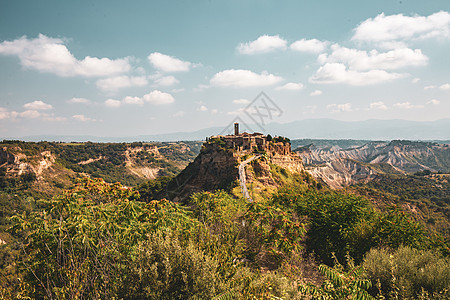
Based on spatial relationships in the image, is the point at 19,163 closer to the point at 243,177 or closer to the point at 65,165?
the point at 65,165

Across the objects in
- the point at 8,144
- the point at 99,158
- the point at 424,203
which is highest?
the point at 8,144

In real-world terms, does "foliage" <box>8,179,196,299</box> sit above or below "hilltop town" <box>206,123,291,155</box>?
below

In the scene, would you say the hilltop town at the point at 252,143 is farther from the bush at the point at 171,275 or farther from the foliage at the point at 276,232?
the bush at the point at 171,275

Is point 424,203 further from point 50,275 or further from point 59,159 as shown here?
point 59,159

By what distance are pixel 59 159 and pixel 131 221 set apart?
180951mm

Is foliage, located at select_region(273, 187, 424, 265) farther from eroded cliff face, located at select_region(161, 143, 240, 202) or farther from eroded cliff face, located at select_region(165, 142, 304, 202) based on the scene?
eroded cliff face, located at select_region(161, 143, 240, 202)

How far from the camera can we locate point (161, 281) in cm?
568

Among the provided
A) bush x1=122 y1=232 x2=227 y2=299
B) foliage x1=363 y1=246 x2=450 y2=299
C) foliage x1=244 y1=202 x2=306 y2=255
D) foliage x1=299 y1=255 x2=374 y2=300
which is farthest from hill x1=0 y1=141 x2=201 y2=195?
foliage x1=299 y1=255 x2=374 y2=300

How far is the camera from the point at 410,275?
7629mm

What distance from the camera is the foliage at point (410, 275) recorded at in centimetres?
671

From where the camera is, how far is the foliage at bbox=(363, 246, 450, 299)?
6.71m

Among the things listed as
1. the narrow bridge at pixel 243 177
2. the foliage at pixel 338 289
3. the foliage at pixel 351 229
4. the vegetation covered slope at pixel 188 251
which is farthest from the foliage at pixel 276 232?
the narrow bridge at pixel 243 177

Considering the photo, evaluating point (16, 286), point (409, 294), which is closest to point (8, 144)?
point (16, 286)

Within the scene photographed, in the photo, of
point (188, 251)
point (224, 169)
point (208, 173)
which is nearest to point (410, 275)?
point (188, 251)
